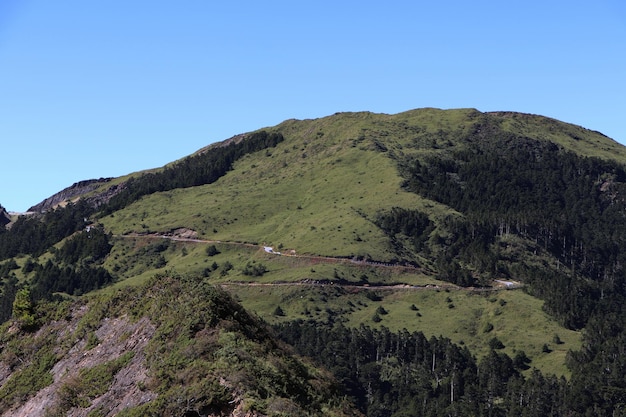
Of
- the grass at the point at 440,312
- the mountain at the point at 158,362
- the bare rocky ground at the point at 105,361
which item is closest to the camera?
the mountain at the point at 158,362

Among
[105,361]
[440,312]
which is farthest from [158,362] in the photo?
[440,312]

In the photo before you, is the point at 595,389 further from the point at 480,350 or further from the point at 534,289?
the point at 534,289

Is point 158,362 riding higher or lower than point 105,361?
higher

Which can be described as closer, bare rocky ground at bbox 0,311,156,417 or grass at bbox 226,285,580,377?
bare rocky ground at bbox 0,311,156,417

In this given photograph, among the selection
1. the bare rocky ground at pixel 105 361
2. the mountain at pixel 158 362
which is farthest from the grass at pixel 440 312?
the bare rocky ground at pixel 105 361

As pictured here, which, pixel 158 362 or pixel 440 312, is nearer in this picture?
pixel 158 362

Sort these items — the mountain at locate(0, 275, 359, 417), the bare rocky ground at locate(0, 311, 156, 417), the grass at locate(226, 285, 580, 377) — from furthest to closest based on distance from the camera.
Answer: the grass at locate(226, 285, 580, 377), the bare rocky ground at locate(0, 311, 156, 417), the mountain at locate(0, 275, 359, 417)

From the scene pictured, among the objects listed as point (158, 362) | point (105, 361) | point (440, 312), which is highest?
point (158, 362)

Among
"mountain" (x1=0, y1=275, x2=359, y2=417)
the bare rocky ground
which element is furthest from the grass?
the bare rocky ground

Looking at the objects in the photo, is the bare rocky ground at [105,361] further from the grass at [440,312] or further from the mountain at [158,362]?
the grass at [440,312]

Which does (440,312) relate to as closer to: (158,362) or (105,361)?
(105,361)

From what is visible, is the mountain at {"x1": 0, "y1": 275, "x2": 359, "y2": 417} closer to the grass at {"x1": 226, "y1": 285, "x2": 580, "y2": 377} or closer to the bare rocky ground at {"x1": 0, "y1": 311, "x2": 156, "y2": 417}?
the bare rocky ground at {"x1": 0, "y1": 311, "x2": 156, "y2": 417}

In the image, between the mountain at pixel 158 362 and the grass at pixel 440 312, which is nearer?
the mountain at pixel 158 362

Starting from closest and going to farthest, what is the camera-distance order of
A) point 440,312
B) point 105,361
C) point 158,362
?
point 158,362 → point 105,361 → point 440,312
